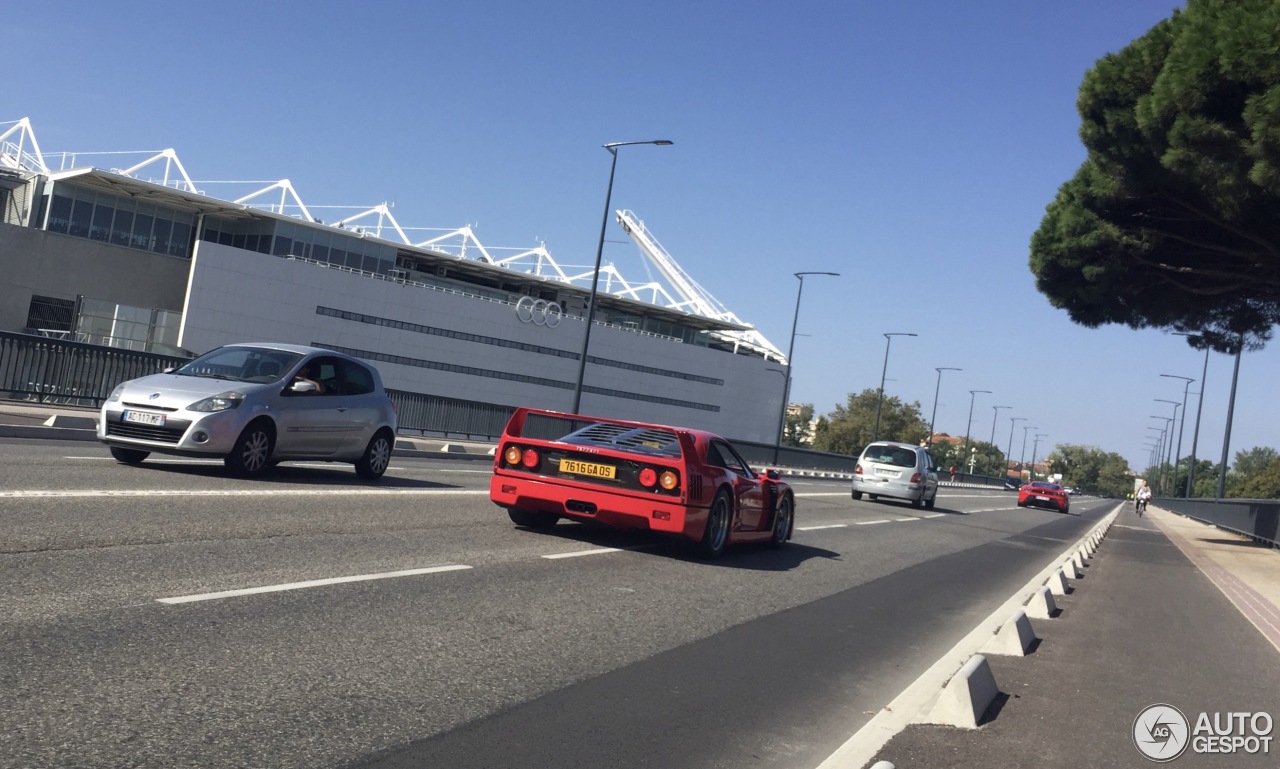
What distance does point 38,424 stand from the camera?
16984mm

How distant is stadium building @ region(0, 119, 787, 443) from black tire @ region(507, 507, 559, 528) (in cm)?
4578

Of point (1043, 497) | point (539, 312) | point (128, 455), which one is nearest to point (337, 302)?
point (539, 312)

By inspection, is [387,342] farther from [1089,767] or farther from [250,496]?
[1089,767]

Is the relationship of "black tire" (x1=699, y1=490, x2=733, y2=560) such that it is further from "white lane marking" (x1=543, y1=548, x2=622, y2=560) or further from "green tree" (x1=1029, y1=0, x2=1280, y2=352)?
"green tree" (x1=1029, y1=0, x2=1280, y2=352)

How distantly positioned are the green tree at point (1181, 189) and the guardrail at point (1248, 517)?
411cm

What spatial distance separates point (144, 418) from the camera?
1199 centimetres

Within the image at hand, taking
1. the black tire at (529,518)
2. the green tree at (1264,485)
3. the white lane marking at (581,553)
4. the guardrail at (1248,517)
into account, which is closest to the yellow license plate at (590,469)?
the white lane marking at (581,553)

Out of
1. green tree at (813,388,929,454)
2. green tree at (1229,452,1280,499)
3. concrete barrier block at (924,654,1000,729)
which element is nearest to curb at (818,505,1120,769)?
concrete barrier block at (924,654,1000,729)

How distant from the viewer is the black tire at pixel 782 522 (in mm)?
13227

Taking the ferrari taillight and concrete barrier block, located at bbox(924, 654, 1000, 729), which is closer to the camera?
concrete barrier block, located at bbox(924, 654, 1000, 729)

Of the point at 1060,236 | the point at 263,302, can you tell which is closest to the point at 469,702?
the point at 1060,236

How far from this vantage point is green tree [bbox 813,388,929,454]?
141000 mm

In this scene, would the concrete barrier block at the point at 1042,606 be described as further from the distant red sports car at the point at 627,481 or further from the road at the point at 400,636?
the distant red sports car at the point at 627,481

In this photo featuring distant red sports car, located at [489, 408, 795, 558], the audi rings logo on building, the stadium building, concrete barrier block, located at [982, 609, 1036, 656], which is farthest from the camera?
the audi rings logo on building
